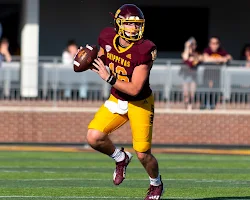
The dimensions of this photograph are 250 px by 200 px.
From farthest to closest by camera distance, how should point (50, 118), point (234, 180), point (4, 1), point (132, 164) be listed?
point (4, 1)
point (50, 118)
point (132, 164)
point (234, 180)

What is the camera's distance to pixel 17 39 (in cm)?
2502

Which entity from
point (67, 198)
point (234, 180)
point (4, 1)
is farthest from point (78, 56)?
point (4, 1)

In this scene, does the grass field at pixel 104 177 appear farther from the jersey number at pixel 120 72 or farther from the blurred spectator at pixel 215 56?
the blurred spectator at pixel 215 56

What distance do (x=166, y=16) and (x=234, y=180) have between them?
1387cm

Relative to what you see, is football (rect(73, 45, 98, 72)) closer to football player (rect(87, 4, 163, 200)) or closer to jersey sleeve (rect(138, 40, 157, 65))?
football player (rect(87, 4, 163, 200))

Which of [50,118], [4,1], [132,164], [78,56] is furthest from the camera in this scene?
[4,1]

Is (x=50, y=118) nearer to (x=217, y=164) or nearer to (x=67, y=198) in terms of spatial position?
(x=217, y=164)

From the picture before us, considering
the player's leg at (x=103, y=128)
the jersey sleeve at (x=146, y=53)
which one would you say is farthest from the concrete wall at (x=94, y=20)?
the jersey sleeve at (x=146, y=53)

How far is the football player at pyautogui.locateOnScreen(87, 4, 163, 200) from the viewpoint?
924cm

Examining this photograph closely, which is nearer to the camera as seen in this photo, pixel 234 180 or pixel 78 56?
pixel 78 56

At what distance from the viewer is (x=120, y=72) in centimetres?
945

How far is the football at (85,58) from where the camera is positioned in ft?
30.5

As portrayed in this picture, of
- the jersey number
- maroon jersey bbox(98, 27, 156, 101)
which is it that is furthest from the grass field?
the jersey number

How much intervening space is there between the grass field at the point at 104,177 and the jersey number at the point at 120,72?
1356 millimetres
